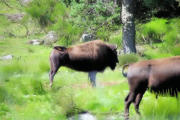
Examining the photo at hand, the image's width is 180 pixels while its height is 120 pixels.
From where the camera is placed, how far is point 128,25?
478 inches

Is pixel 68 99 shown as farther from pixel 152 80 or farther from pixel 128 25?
pixel 128 25

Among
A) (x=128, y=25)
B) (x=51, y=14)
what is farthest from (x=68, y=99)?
(x=51, y=14)

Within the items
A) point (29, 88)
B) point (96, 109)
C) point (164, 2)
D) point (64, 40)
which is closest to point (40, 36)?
point (64, 40)

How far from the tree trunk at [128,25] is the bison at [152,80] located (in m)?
6.52

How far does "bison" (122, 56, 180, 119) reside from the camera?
5.63 meters

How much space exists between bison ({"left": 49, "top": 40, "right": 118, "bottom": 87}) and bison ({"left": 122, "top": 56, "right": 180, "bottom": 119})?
11.5 ft

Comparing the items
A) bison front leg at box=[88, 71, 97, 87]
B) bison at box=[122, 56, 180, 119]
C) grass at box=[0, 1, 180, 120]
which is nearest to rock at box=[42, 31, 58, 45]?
grass at box=[0, 1, 180, 120]

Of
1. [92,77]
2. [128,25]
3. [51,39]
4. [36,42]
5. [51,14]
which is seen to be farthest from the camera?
[36,42]

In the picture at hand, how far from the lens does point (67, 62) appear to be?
30.4 feet

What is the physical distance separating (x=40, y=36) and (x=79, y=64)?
13.0 metres

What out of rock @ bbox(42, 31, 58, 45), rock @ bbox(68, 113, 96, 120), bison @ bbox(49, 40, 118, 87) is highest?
bison @ bbox(49, 40, 118, 87)

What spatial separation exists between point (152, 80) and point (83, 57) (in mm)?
3823

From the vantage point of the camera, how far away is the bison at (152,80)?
18.5 feet

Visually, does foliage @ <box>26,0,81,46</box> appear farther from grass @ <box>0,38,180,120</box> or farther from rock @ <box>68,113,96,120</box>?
rock @ <box>68,113,96,120</box>
